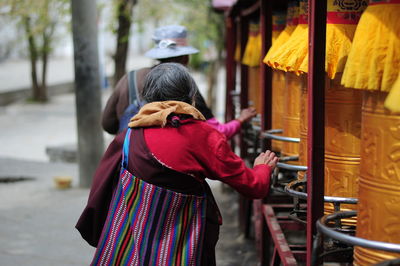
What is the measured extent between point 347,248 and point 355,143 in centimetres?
48

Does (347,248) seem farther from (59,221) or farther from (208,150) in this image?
(59,221)

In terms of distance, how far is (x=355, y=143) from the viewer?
10.1 ft

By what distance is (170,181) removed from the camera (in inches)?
118

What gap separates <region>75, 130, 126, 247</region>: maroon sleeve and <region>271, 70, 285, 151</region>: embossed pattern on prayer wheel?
60.3 inches

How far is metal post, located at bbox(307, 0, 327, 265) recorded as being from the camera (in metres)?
2.83

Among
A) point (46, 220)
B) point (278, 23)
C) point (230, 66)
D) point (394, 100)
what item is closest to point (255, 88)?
point (278, 23)

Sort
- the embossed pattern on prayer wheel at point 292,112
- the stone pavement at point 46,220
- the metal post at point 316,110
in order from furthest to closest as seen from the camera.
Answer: the stone pavement at point 46,220 → the embossed pattern on prayer wheel at point 292,112 → the metal post at point 316,110

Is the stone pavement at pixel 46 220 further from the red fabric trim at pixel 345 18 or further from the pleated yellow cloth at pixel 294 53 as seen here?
the red fabric trim at pixel 345 18

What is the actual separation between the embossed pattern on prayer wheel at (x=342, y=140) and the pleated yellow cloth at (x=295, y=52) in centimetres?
21

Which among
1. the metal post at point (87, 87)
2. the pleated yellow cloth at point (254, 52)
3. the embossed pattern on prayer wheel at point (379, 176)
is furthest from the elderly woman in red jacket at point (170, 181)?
the metal post at point (87, 87)

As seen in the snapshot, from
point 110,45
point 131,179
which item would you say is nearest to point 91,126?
point 131,179

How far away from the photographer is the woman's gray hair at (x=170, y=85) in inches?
121

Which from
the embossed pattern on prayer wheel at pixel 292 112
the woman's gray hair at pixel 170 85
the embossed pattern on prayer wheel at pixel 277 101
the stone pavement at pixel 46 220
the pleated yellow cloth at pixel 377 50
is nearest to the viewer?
the pleated yellow cloth at pixel 377 50

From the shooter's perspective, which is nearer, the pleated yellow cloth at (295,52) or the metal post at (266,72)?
the pleated yellow cloth at (295,52)
